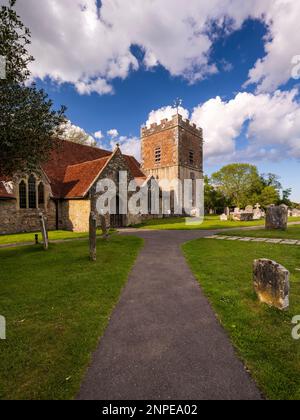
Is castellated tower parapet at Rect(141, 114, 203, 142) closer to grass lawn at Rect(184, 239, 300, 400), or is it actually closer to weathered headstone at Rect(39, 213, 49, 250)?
weathered headstone at Rect(39, 213, 49, 250)

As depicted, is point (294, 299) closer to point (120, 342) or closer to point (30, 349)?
point (120, 342)

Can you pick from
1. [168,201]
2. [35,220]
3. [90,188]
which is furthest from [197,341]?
[168,201]

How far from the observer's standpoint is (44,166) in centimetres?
2359

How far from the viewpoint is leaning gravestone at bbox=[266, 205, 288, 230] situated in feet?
56.2

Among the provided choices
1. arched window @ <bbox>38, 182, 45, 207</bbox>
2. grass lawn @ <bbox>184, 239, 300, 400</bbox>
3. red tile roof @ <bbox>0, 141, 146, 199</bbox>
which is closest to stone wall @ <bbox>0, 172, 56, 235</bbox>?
arched window @ <bbox>38, 182, 45, 207</bbox>

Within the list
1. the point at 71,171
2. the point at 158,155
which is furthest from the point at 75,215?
the point at 158,155

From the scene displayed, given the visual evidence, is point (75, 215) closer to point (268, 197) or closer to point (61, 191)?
point (61, 191)

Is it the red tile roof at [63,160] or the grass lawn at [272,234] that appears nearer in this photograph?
the grass lawn at [272,234]

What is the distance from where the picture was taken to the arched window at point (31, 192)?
20781 millimetres

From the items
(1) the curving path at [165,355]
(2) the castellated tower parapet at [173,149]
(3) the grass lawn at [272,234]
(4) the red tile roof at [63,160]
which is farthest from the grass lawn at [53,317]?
(2) the castellated tower parapet at [173,149]

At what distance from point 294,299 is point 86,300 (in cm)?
525

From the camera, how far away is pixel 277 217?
17.3 metres

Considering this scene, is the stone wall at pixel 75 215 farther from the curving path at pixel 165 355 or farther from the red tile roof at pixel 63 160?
the curving path at pixel 165 355

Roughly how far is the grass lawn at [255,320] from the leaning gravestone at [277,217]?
8.63 meters
